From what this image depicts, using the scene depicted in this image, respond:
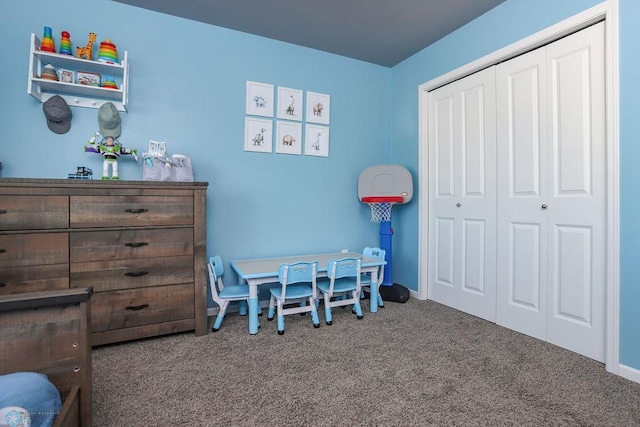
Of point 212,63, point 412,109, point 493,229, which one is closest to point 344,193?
point 412,109

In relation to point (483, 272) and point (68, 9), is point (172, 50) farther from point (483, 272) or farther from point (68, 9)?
point (483, 272)

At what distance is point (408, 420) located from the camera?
4.73 ft

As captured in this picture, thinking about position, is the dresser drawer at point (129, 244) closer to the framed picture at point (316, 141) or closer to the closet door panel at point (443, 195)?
the framed picture at point (316, 141)

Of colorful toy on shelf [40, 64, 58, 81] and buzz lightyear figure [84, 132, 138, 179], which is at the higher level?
colorful toy on shelf [40, 64, 58, 81]

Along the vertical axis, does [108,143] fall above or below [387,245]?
above

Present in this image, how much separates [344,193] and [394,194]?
0.54 m

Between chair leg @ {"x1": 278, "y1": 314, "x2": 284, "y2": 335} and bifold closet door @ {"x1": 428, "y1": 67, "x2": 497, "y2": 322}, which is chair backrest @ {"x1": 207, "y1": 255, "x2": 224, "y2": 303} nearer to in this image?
chair leg @ {"x1": 278, "y1": 314, "x2": 284, "y2": 335}

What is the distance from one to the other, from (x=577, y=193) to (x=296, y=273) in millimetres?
1998

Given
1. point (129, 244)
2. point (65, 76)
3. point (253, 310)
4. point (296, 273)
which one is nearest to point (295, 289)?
point (296, 273)

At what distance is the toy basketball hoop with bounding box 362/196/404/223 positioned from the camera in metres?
3.17

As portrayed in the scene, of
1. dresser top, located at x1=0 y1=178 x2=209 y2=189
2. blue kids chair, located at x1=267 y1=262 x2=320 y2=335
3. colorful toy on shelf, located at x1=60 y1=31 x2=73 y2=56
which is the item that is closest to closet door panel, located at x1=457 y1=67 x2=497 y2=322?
blue kids chair, located at x1=267 y1=262 x2=320 y2=335

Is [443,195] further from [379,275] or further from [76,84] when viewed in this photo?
[76,84]

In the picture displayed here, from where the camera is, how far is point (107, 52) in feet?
7.90

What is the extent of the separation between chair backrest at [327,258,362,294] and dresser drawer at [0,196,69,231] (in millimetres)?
1809
